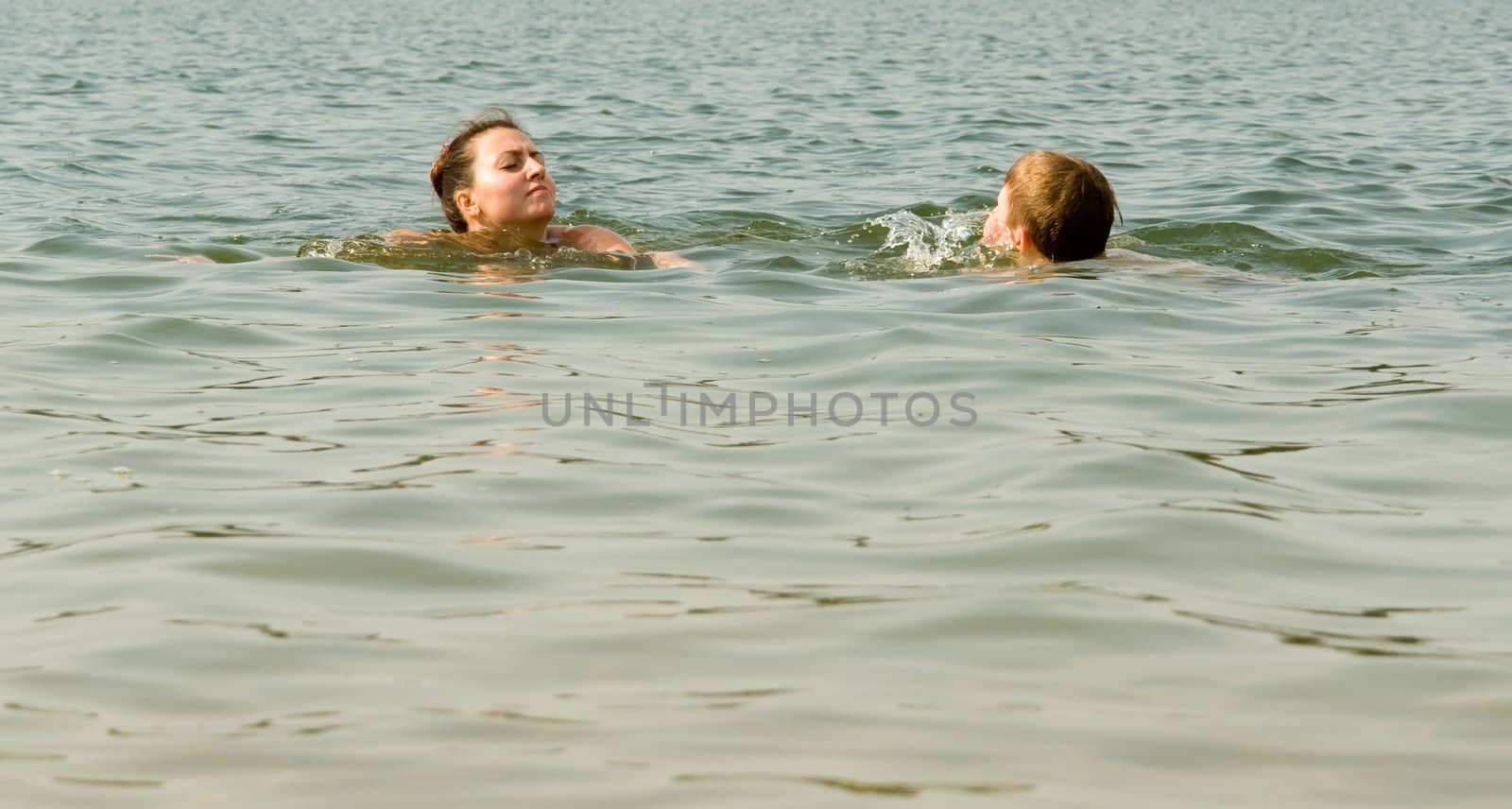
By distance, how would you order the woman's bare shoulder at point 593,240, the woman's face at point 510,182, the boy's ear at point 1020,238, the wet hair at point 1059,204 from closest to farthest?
1. the wet hair at point 1059,204
2. the boy's ear at point 1020,238
3. the woman's face at point 510,182
4. the woman's bare shoulder at point 593,240

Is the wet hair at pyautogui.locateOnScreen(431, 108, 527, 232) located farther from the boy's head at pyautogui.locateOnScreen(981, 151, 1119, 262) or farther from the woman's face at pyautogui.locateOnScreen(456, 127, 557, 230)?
the boy's head at pyautogui.locateOnScreen(981, 151, 1119, 262)

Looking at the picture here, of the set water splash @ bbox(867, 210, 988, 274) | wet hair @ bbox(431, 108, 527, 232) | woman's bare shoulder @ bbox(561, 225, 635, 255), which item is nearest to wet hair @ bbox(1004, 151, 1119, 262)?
water splash @ bbox(867, 210, 988, 274)

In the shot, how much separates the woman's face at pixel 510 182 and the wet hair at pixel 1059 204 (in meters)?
2.44

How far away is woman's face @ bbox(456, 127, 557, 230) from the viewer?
874 centimetres

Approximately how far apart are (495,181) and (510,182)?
0.27 feet

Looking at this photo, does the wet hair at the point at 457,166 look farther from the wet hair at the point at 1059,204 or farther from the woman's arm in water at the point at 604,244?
the wet hair at the point at 1059,204

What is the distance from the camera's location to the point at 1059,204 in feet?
27.7

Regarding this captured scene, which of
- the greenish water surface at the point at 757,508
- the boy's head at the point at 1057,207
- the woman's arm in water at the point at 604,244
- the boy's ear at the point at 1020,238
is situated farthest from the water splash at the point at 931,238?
the woman's arm in water at the point at 604,244

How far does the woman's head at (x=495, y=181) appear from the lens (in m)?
8.75

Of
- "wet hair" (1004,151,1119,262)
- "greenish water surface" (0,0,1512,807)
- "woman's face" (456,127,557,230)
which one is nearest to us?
"greenish water surface" (0,0,1512,807)

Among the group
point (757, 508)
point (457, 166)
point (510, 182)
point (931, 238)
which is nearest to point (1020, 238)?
point (931, 238)

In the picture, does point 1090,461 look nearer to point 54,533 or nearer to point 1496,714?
point 1496,714

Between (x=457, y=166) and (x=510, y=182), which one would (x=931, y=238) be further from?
(x=457, y=166)

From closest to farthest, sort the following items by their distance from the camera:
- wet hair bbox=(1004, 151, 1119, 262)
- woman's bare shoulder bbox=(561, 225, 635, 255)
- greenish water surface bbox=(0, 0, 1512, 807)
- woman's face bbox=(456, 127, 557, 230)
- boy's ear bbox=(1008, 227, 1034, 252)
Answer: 1. greenish water surface bbox=(0, 0, 1512, 807)
2. wet hair bbox=(1004, 151, 1119, 262)
3. boy's ear bbox=(1008, 227, 1034, 252)
4. woman's face bbox=(456, 127, 557, 230)
5. woman's bare shoulder bbox=(561, 225, 635, 255)
